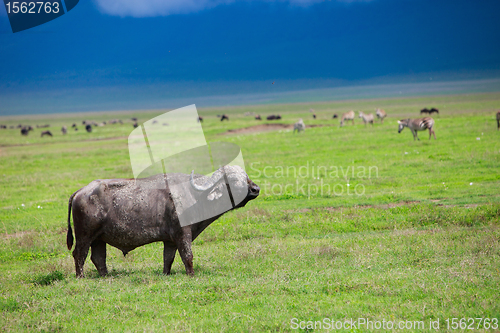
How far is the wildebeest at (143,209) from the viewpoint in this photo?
8.32 meters

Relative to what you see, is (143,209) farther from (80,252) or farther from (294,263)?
(294,263)

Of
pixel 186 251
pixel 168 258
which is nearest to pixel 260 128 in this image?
pixel 168 258

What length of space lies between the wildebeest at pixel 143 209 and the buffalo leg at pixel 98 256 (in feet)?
0.94

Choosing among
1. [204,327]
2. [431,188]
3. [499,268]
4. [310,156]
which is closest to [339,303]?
[204,327]

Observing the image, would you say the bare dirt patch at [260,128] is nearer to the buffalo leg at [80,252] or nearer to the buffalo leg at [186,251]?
the buffalo leg at [80,252]

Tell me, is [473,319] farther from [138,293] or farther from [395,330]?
[138,293]

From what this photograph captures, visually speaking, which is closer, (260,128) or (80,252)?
(80,252)

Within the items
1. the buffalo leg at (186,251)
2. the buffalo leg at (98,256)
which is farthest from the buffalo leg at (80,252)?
the buffalo leg at (186,251)

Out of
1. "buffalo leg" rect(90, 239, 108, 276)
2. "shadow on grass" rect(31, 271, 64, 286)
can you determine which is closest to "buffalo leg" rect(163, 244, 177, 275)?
"buffalo leg" rect(90, 239, 108, 276)

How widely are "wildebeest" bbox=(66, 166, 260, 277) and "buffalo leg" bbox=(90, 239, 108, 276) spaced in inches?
11.3

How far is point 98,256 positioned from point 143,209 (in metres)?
1.54

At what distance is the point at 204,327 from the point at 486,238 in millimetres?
7062

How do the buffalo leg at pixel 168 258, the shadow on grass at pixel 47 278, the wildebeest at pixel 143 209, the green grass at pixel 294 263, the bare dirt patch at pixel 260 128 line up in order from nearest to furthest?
the green grass at pixel 294 263
the wildebeest at pixel 143 209
the shadow on grass at pixel 47 278
the buffalo leg at pixel 168 258
the bare dirt patch at pixel 260 128

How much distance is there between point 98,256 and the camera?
882 cm
